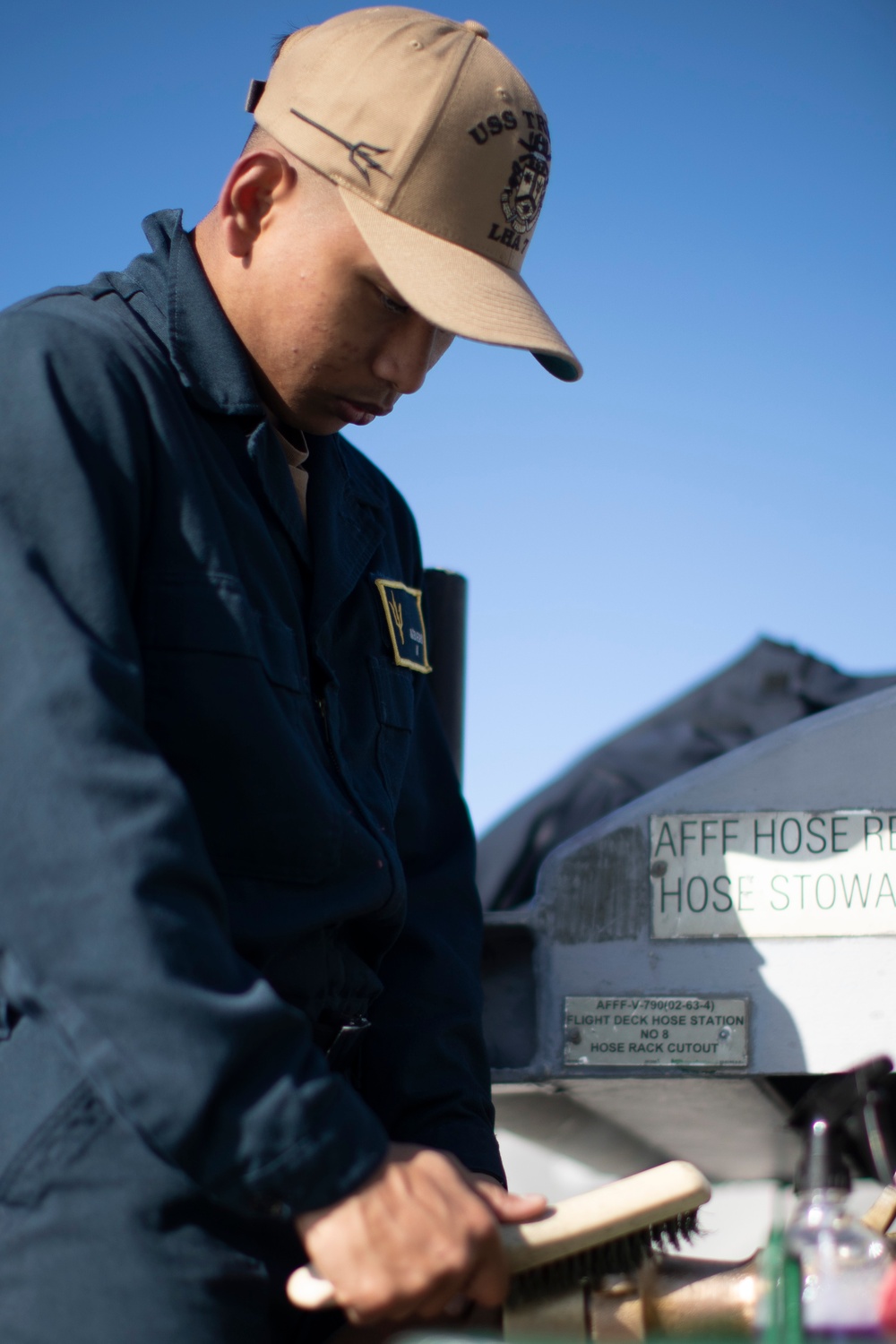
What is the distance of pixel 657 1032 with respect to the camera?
2.04 meters

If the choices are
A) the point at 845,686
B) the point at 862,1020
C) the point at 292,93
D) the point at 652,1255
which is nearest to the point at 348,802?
the point at 652,1255

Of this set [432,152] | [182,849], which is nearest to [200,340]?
[432,152]

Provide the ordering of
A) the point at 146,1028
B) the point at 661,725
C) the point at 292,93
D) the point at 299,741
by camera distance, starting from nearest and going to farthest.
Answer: the point at 146,1028
the point at 299,741
the point at 292,93
the point at 661,725

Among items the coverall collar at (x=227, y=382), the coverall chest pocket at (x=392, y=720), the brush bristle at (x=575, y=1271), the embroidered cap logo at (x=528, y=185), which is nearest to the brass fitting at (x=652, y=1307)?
the brush bristle at (x=575, y=1271)

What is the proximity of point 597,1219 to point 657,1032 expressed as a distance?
102cm

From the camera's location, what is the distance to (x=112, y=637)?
3.57 feet

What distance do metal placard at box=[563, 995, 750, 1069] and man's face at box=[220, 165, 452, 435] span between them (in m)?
1.07

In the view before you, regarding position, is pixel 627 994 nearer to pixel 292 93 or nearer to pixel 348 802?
pixel 348 802

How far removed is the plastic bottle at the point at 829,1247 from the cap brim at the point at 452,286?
0.77 metres

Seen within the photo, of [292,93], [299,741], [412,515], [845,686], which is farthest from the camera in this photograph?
[845,686]

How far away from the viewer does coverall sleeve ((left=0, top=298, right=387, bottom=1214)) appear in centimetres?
95

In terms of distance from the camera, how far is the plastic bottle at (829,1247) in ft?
3.16

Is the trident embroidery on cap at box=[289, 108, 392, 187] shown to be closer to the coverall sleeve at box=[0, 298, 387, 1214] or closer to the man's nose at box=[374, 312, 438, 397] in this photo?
the man's nose at box=[374, 312, 438, 397]

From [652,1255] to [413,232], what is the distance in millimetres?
970
